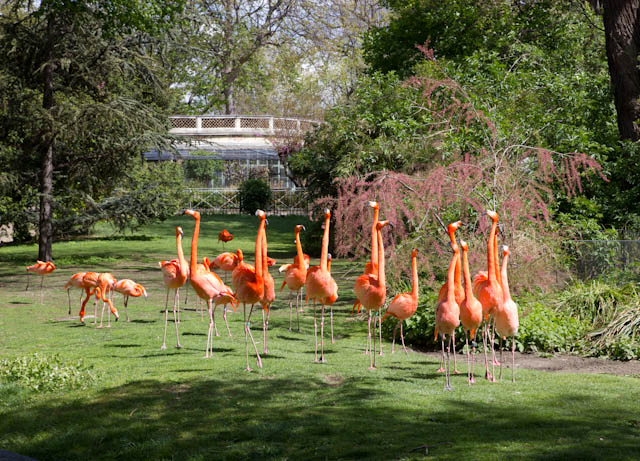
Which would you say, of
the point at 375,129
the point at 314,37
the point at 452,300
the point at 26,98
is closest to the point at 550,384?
the point at 452,300

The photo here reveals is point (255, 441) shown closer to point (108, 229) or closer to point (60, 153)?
point (60, 153)

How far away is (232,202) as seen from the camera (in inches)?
1699

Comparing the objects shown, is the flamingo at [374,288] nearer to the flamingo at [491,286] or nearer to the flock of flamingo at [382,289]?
the flock of flamingo at [382,289]

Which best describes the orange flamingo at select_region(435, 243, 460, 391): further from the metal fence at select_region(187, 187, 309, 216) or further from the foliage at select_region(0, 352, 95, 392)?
the metal fence at select_region(187, 187, 309, 216)

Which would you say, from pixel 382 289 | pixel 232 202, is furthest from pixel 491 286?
pixel 232 202

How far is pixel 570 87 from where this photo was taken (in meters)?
16.3

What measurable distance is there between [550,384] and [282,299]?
28.5 ft

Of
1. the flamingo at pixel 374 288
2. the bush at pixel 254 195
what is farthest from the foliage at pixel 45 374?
the bush at pixel 254 195

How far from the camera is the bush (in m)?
40.2

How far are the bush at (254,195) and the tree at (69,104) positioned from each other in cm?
1713

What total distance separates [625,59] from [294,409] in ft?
40.4

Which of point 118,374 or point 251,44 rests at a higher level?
point 251,44

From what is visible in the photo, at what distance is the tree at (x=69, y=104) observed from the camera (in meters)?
20.3

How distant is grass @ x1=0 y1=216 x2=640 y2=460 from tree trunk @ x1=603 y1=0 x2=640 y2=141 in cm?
857
